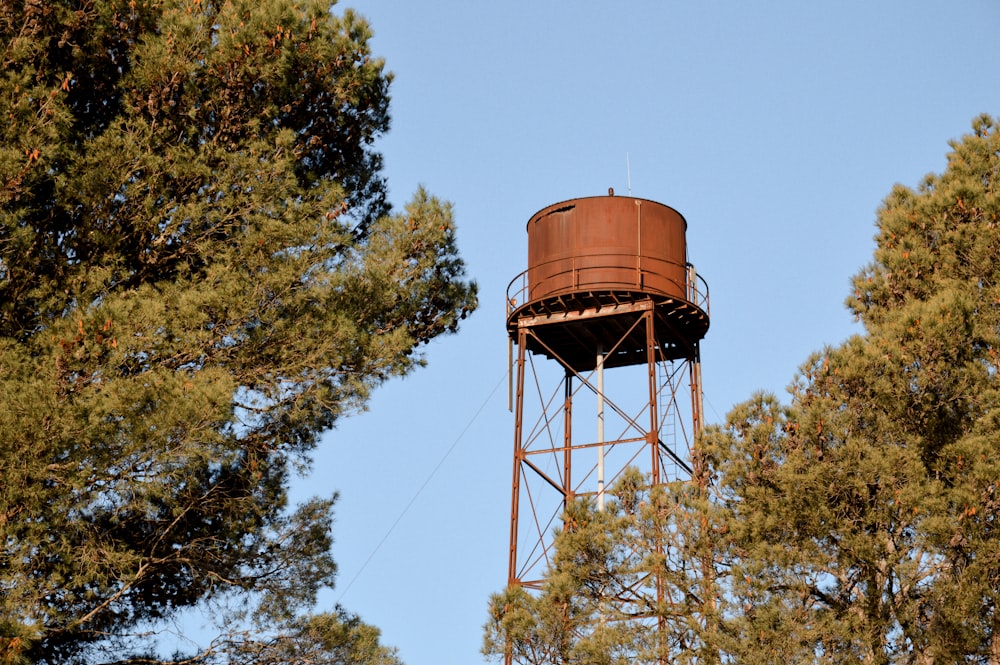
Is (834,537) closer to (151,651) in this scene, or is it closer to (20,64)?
(151,651)

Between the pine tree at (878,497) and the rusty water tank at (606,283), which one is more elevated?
the rusty water tank at (606,283)

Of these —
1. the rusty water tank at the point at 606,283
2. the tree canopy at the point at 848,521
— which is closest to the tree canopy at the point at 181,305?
the tree canopy at the point at 848,521

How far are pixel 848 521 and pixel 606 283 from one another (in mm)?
7535

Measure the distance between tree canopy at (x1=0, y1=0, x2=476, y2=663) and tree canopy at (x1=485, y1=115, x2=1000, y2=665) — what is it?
8.59ft

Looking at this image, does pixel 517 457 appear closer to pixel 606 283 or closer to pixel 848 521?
pixel 606 283

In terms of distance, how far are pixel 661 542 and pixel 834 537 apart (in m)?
1.61

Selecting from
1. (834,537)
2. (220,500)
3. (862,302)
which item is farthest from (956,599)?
(220,500)

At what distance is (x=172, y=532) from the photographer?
1194 cm

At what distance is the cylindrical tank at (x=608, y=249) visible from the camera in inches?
743

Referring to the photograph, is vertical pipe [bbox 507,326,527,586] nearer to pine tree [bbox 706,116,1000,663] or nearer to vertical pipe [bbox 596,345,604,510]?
vertical pipe [bbox 596,345,604,510]

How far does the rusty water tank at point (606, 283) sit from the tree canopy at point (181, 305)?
5362mm

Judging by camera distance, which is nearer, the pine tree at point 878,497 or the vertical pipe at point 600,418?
the pine tree at point 878,497

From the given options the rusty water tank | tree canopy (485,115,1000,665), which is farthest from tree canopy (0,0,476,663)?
the rusty water tank

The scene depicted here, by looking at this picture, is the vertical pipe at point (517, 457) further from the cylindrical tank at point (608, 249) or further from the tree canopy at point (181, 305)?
the tree canopy at point (181, 305)
